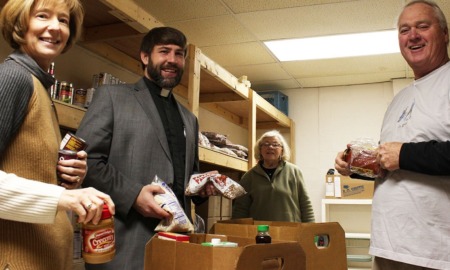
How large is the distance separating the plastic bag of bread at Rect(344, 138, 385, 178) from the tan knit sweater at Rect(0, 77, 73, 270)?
975mm

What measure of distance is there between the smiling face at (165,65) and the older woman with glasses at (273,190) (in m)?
1.46

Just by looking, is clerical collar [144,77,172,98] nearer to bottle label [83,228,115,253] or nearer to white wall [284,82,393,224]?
bottle label [83,228,115,253]

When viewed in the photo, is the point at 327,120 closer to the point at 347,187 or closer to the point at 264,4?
the point at 347,187

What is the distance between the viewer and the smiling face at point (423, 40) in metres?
1.46

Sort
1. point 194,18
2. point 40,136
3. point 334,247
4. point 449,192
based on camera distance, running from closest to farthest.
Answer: point 40,136
point 449,192
point 334,247
point 194,18

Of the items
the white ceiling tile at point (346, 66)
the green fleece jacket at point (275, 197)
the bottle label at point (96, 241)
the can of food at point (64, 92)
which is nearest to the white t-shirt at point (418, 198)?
the bottle label at point (96, 241)

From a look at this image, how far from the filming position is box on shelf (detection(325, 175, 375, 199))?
438 centimetres

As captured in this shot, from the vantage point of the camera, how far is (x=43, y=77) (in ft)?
3.38

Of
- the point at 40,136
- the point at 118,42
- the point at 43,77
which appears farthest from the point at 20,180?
the point at 118,42

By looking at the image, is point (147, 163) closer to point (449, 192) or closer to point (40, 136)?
point (40, 136)

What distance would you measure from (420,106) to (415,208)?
1.10ft

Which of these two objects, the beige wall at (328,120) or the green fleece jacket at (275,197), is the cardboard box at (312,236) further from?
the beige wall at (328,120)

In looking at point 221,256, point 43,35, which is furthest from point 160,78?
point 221,256

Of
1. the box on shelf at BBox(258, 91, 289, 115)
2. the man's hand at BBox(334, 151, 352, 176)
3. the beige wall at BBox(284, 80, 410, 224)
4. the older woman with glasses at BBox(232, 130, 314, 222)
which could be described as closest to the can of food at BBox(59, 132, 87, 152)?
the man's hand at BBox(334, 151, 352, 176)
